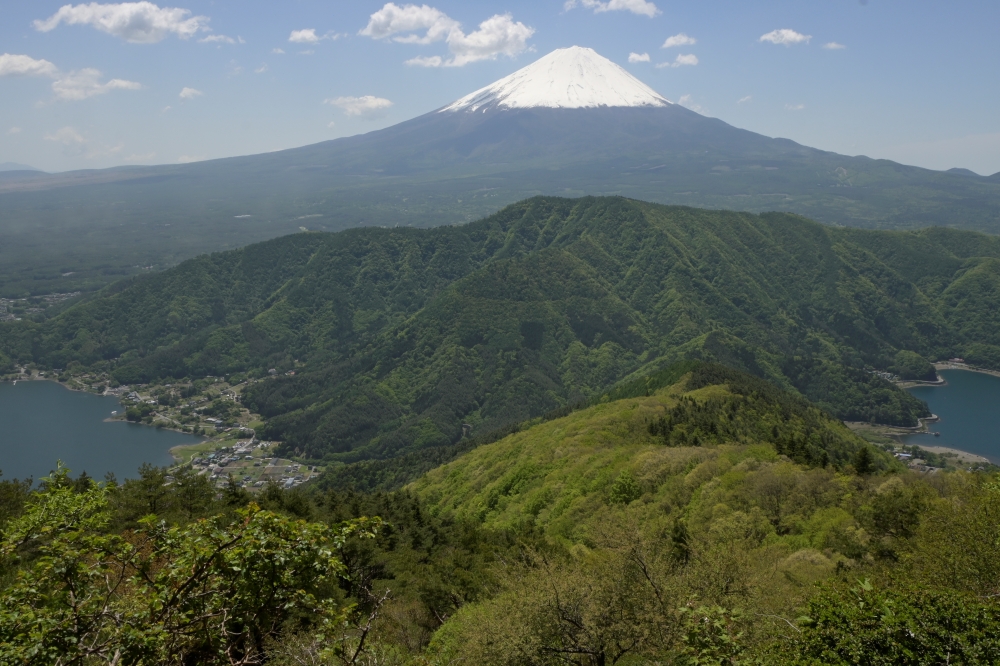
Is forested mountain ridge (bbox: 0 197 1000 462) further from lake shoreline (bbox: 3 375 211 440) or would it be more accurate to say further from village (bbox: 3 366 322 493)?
lake shoreline (bbox: 3 375 211 440)

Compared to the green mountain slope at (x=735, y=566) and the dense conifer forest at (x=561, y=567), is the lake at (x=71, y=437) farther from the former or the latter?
the green mountain slope at (x=735, y=566)

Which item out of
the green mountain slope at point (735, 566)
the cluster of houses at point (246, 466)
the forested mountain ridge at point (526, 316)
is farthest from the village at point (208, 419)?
the green mountain slope at point (735, 566)

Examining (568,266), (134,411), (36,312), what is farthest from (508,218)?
(36,312)

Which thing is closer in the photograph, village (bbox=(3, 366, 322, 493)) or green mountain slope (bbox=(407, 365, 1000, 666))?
green mountain slope (bbox=(407, 365, 1000, 666))

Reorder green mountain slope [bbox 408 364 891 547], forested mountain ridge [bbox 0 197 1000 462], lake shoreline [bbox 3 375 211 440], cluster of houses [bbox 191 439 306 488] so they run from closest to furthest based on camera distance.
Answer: green mountain slope [bbox 408 364 891 547]
cluster of houses [bbox 191 439 306 488]
lake shoreline [bbox 3 375 211 440]
forested mountain ridge [bbox 0 197 1000 462]

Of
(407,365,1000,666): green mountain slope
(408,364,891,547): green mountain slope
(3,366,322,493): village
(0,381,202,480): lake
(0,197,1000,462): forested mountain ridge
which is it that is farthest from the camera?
(0,197,1000,462): forested mountain ridge

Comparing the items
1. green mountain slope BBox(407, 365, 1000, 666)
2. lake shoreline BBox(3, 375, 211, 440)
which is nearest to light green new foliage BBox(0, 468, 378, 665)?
green mountain slope BBox(407, 365, 1000, 666)

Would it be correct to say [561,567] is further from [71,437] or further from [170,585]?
[71,437]

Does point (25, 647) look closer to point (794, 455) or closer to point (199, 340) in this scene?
point (794, 455)
